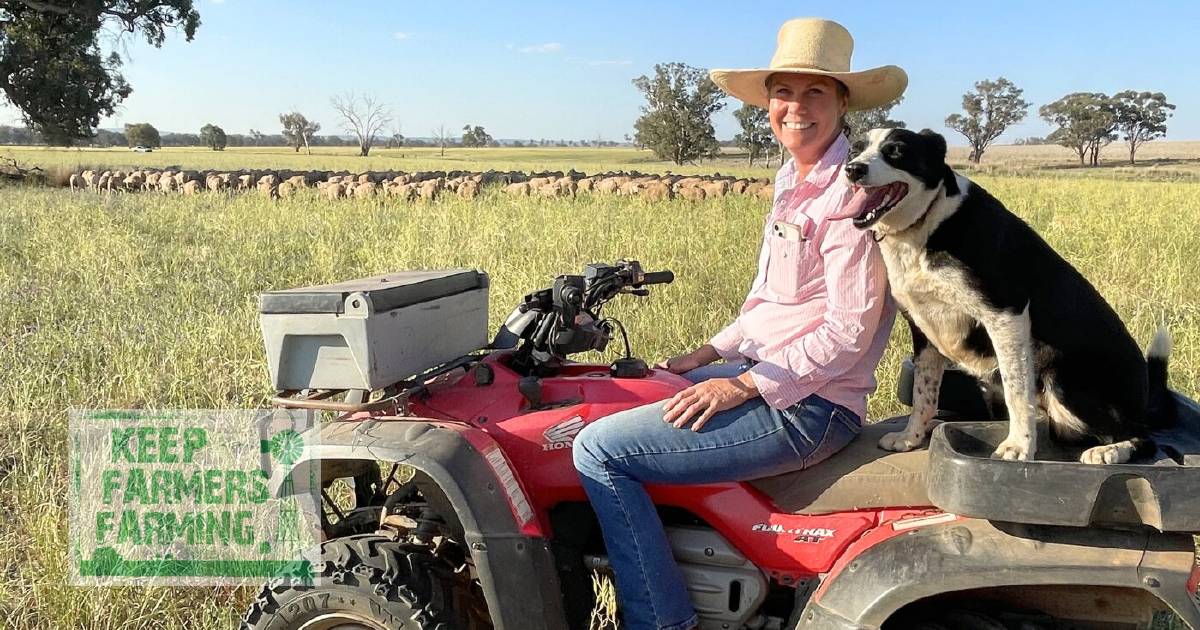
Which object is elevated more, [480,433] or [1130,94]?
[1130,94]

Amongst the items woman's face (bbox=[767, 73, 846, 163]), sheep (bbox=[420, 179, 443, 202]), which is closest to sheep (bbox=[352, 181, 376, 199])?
sheep (bbox=[420, 179, 443, 202])

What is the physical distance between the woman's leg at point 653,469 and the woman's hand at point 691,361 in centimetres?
61

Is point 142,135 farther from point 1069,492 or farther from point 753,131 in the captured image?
point 1069,492

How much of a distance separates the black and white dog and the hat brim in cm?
21

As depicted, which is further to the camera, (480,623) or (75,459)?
(75,459)

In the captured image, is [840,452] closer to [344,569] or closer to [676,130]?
[344,569]

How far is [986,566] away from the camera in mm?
1918

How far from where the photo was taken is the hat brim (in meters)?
2.47

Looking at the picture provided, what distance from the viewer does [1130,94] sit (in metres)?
78.1

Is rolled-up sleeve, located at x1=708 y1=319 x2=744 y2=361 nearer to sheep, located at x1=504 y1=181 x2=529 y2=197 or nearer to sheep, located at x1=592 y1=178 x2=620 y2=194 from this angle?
sheep, located at x1=592 y1=178 x2=620 y2=194

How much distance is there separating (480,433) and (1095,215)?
13.0 metres

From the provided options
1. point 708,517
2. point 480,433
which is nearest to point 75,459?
point 480,433

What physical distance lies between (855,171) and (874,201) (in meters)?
0.12

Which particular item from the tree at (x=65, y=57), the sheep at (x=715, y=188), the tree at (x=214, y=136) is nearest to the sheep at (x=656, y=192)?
the sheep at (x=715, y=188)
